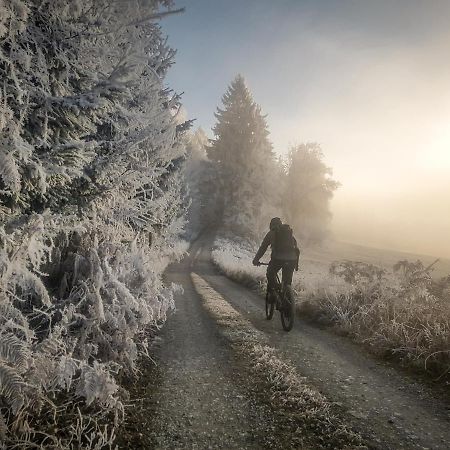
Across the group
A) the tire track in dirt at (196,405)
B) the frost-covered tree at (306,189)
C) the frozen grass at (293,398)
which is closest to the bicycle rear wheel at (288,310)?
the frozen grass at (293,398)

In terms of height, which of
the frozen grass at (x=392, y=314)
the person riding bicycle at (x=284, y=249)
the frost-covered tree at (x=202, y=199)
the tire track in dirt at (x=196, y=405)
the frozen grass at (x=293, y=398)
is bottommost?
the tire track in dirt at (x=196, y=405)

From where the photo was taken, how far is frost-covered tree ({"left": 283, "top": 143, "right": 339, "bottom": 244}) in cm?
4288

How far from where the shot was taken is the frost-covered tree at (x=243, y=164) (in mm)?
37094

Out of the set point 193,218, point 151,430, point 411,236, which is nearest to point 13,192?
point 151,430

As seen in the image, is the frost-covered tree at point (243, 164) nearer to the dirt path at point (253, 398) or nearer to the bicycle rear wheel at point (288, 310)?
the bicycle rear wheel at point (288, 310)

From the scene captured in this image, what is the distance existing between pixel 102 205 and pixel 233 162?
33.8 metres

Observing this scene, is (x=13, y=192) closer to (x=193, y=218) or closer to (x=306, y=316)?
(x=306, y=316)

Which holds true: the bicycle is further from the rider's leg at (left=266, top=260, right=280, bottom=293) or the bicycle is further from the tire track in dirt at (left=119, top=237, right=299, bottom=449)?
the tire track in dirt at (left=119, top=237, right=299, bottom=449)

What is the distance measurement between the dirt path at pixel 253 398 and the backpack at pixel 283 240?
6.86 ft

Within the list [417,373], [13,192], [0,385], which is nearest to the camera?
[0,385]

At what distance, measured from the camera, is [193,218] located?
44781 millimetres

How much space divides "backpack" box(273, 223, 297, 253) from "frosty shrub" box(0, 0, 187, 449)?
4.14 metres

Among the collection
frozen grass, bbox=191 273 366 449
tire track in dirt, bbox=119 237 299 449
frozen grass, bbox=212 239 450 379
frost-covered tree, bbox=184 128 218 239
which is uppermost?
frost-covered tree, bbox=184 128 218 239

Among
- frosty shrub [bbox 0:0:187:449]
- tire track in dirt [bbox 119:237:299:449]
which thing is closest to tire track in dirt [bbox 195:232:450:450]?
tire track in dirt [bbox 119:237:299:449]
